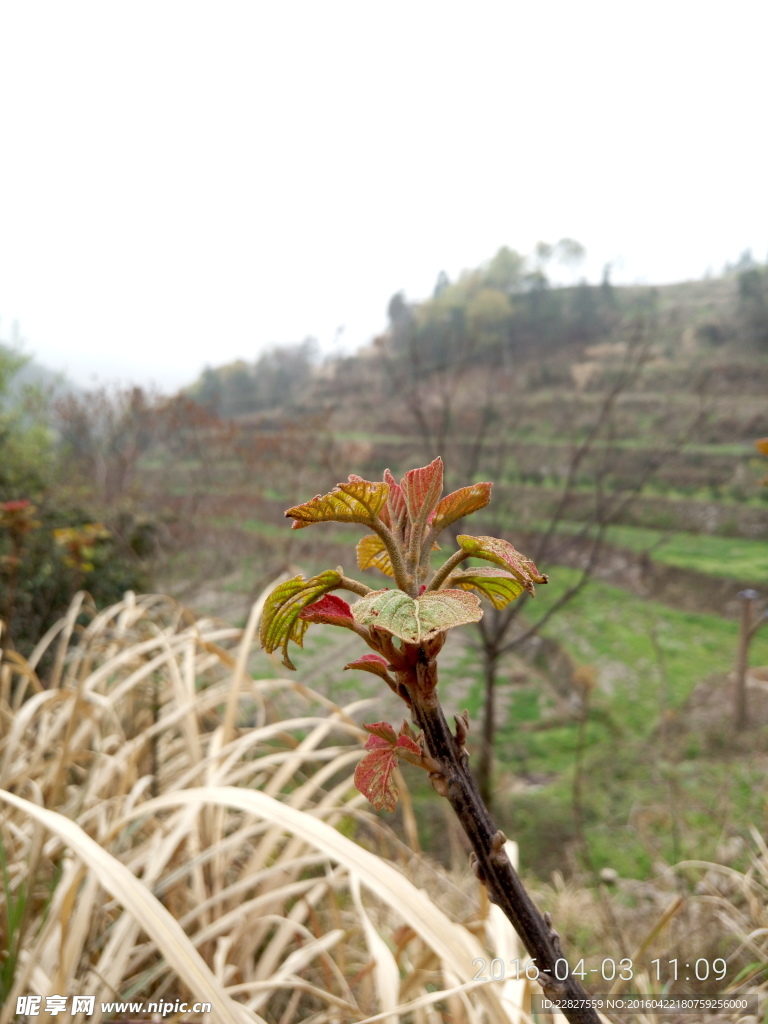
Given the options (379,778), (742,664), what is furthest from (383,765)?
(742,664)

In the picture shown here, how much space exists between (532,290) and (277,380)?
156 inches

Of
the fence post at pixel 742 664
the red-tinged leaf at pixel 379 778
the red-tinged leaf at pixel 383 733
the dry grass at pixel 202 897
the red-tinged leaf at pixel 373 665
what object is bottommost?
the fence post at pixel 742 664

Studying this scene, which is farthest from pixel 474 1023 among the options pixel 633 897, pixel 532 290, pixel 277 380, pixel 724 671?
pixel 277 380

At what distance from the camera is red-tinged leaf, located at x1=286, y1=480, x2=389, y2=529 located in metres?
0.28

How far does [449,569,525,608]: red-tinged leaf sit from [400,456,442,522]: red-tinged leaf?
4 centimetres

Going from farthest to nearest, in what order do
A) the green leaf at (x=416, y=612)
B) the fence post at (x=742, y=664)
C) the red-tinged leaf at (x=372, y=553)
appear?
1. the fence post at (x=742, y=664)
2. the red-tinged leaf at (x=372, y=553)
3. the green leaf at (x=416, y=612)

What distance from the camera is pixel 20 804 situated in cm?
71

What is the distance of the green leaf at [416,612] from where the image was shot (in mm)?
230

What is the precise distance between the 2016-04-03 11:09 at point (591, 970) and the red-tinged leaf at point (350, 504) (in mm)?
260

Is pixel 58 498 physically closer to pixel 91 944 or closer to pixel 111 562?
pixel 111 562

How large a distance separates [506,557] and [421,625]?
6 cm

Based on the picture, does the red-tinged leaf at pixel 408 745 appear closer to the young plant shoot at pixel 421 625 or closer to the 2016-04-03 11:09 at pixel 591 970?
the young plant shoot at pixel 421 625

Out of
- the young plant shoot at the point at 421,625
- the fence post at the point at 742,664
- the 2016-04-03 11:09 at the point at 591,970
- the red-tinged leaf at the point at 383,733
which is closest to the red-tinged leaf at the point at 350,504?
the young plant shoot at the point at 421,625

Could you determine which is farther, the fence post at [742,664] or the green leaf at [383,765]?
the fence post at [742,664]
